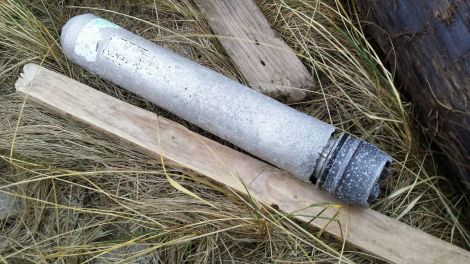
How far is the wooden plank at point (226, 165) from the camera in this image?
1.91 m

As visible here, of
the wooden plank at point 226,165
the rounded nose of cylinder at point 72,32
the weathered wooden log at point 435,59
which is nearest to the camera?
the weathered wooden log at point 435,59

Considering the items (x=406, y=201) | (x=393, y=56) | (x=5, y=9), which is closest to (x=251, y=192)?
(x=406, y=201)

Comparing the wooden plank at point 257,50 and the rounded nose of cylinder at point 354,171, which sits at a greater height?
the wooden plank at point 257,50

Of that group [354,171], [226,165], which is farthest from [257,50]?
[354,171]

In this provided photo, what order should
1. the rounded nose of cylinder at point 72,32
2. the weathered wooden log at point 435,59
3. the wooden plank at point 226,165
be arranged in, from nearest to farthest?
1. the weathered wooden log at point 435,59
2. the wooden plank at point 226,165
3. the rounded nose of cylinder at point 72,32

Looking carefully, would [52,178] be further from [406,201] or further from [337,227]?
[406,201]

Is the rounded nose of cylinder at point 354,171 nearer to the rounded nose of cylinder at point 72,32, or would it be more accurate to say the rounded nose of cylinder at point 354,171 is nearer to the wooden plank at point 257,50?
the wooden plank at point 257,50

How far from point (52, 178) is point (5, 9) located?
78 centimetres

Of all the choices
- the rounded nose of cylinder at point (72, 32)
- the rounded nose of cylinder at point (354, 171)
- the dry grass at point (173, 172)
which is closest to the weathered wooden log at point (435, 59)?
the dry grass at point (173, 172)

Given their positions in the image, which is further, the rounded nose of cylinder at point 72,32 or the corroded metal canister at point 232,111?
the rounded nose of cylinder at point 72,32

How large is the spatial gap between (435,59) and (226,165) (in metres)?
0.79

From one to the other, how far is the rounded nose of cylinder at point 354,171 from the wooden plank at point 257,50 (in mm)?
352

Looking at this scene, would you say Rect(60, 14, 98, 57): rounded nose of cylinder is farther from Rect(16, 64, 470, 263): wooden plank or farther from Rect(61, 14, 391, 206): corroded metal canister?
Rect(16, 64, 470, 263): wooden plank

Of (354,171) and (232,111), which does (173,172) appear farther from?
(354,171)
